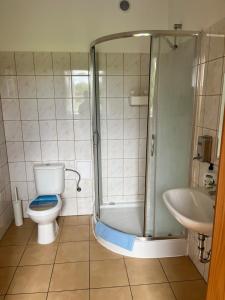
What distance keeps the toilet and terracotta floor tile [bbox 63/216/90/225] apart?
8.8 inches

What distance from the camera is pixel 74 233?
2523 millimetres

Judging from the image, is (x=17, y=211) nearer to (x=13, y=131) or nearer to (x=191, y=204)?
(x=13, y=131)

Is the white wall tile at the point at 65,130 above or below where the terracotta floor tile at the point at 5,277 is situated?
above

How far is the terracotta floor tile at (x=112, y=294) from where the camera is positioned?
1681 mm

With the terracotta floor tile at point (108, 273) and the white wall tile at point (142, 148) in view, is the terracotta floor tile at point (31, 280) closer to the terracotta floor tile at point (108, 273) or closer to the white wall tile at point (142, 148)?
the terracotta floor tile at point (108, 273)

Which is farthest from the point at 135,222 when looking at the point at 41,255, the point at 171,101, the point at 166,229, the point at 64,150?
the point at 171,101

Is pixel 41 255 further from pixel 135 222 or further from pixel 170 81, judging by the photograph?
pixel 170 81

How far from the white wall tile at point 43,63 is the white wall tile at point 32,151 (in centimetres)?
81

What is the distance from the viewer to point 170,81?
1.90 m

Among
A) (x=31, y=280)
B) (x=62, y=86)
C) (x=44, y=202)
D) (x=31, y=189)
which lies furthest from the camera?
(x=31, y=189)

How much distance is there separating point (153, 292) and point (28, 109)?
217 centimetres

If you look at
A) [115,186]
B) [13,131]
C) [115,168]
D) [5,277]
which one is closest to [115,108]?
[115,168]

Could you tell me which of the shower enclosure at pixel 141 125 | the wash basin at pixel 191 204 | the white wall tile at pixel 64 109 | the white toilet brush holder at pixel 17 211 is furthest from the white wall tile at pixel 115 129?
the white toilet brush holder at pixel 17 211

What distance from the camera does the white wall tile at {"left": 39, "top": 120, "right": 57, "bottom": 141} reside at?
263 cm
